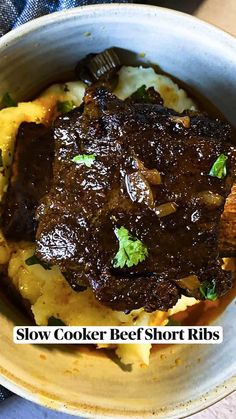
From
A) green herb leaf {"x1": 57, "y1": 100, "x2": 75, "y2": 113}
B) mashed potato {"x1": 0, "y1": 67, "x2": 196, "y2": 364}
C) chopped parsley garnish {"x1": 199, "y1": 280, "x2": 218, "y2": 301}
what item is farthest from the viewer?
green herb leaf {"x1": 57, "y1": 100, "x2": 75, "y2": 113}

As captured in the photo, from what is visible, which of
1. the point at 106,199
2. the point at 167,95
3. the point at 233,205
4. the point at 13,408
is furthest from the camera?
the point at 13,408

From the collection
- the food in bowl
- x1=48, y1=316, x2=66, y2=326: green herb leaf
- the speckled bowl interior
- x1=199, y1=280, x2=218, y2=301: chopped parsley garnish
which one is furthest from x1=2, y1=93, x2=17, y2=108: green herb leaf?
x1=199, y1=280, x2=218, y2=301: chopped parsley garnish

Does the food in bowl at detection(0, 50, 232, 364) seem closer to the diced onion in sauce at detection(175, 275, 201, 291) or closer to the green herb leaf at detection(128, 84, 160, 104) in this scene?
→ the diced onion in sauce at detection(175, 275, 201, 291)

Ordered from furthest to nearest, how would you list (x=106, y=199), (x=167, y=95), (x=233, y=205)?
(x=167, y=95) < (x=233, y=205) < (x=106, y=199)

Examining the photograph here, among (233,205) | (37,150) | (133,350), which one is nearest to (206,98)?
(233,205)

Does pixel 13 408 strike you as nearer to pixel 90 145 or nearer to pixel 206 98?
pixel 90 145

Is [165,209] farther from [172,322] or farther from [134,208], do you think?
[172,322]

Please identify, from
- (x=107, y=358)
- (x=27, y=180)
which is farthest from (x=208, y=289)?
(x=27, y=180)
